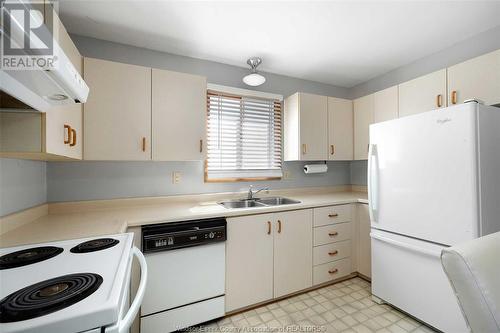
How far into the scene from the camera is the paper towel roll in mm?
2750

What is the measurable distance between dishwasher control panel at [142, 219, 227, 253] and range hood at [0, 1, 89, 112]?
94cm

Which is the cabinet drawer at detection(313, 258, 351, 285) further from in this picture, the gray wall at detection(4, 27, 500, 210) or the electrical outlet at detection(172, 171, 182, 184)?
the electrical outlet at detection(172, 171, 182, 184)

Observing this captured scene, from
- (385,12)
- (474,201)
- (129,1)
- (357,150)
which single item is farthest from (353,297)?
(129,1)

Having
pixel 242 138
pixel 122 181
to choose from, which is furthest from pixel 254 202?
pixel 122 181

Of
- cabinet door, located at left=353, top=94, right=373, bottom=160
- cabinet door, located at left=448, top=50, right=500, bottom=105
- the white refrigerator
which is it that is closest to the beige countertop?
the white refrigerator

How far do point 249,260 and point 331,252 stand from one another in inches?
36.9

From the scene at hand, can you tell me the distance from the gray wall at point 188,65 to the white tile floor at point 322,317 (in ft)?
7.42

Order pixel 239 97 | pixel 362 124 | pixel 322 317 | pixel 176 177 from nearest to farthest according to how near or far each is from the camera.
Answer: pixel 322 317, pixel 176 177, pixel 239 97, pixel 362 124

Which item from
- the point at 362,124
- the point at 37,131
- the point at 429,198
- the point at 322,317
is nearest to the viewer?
the point at 37,131

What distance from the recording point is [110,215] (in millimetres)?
1687

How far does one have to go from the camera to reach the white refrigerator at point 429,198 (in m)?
1.39

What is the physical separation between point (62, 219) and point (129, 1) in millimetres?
1616

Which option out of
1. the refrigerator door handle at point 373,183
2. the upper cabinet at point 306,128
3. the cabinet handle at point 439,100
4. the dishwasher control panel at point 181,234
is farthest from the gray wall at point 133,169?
the refrigerator door handle at point 373,183

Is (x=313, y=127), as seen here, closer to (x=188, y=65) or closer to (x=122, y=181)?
(x=188, y=65)
